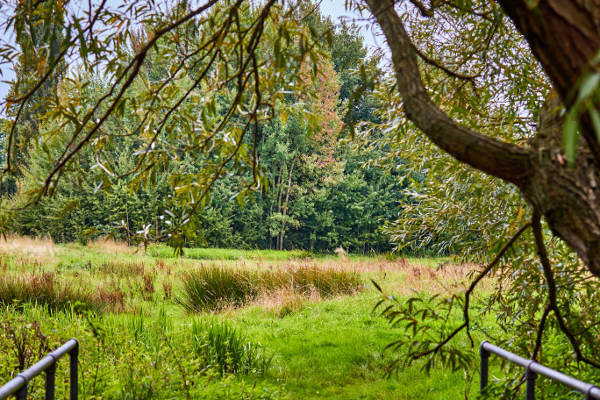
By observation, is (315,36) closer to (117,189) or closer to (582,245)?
(582,245)

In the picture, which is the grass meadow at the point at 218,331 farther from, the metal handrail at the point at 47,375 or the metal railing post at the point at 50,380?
the metal railing post at the point at 50,380

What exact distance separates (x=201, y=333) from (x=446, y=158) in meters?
3.26

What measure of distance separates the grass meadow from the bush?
0.02m

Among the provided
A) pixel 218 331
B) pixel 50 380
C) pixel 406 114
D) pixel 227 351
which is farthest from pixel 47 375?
pixel 218 331

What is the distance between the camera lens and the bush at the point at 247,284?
8.61 meters

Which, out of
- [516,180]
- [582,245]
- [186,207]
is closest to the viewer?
[582,245]

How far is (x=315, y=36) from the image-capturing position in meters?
1.74

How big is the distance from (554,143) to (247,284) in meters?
8.52

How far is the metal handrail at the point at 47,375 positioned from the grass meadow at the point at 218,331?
0.78 meters

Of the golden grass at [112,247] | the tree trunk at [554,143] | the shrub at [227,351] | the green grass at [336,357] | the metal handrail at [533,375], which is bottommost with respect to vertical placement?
the green grass at [336,357]

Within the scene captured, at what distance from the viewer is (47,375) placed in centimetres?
201

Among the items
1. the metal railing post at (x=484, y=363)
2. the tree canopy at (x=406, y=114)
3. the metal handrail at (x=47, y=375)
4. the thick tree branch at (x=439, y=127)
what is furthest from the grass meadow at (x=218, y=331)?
the thick tree branch at (x=439, y=127)

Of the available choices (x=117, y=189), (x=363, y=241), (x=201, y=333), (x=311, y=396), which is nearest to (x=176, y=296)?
(x=201, y=333)

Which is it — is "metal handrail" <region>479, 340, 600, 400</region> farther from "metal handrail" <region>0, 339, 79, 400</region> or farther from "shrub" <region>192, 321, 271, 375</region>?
"shrub" <region>192, 321, 271, 375</region>
